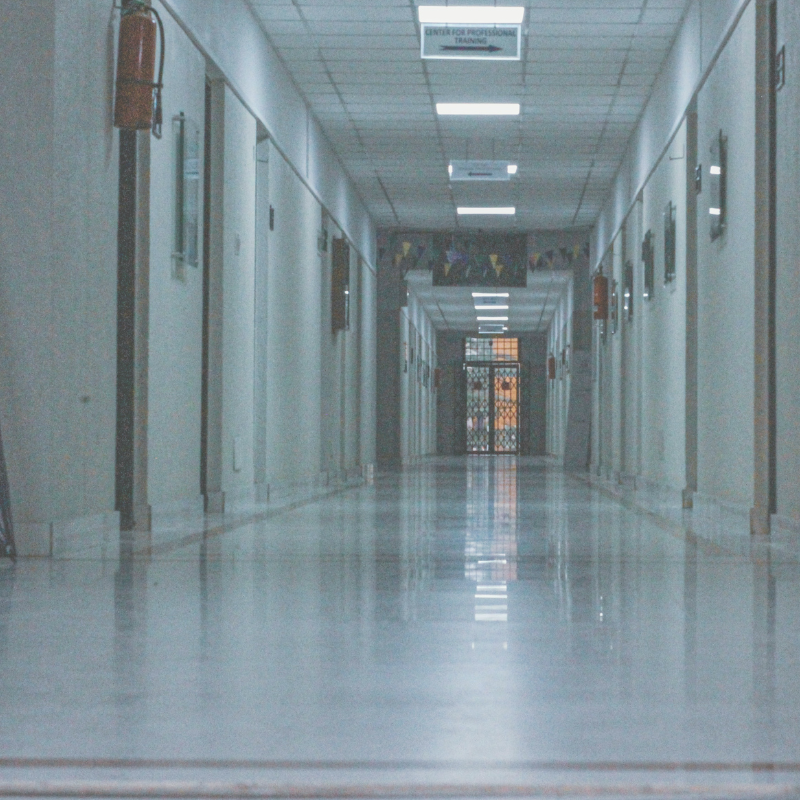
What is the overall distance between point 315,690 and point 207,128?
7189 mm

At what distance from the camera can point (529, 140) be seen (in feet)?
47.9

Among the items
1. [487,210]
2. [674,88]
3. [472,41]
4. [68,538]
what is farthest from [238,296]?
[487,210]

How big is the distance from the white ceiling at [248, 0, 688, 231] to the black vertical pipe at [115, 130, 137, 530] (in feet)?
12.0

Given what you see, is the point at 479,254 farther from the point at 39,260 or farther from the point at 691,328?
the point at 39,260

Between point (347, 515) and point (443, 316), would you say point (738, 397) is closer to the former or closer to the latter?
point (347, 515)

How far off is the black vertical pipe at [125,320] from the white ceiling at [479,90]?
365cm

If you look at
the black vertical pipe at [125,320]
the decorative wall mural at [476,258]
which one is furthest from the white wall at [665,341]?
the decorative wall mural at [476,258]

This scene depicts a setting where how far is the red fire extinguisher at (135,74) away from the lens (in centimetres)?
634

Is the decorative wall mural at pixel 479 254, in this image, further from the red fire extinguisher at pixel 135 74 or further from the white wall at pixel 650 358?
the red fire extinguisher at pixel 135 74

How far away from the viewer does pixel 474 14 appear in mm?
9719

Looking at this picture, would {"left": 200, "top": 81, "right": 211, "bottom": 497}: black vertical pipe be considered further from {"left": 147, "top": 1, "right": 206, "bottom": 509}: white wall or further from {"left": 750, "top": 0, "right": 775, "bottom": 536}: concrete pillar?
{"left": 750, "top": 0, "right": 775, "bottom": 536}: concrete pillar

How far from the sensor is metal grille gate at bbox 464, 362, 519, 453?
40.5m

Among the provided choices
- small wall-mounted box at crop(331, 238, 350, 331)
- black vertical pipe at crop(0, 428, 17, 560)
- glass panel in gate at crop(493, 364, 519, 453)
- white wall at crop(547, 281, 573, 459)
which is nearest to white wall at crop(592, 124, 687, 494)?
small wall-mounted box at crop(331, 238, 350, 331)

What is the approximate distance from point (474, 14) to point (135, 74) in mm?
3949
